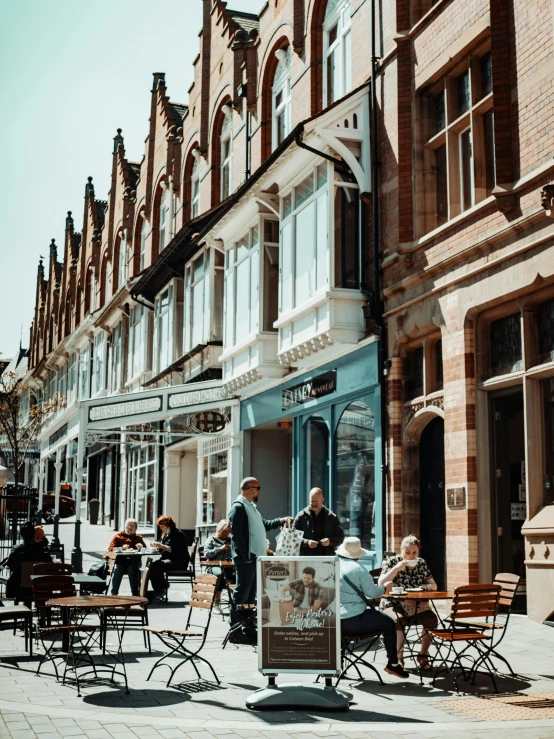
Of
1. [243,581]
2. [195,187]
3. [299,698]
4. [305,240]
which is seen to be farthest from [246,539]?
[195,187]

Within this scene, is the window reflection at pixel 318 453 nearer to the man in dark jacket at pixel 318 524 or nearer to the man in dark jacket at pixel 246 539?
the man in dark jacket at pixel 318 524

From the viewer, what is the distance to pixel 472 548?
1233cm

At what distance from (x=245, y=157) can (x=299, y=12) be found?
4.27 meters

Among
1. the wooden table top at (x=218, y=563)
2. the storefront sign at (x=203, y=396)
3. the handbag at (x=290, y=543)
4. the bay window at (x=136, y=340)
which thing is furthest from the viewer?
the bay window at (x=136, y=340)

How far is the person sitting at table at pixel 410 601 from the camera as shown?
30.4 ft

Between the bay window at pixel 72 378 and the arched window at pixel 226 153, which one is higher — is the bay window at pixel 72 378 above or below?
below

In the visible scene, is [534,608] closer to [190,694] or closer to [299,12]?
[190,694]

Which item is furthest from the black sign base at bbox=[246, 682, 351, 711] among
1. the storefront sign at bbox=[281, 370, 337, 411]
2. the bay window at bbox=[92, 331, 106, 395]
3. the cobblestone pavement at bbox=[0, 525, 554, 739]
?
the bay window at bbox=[92, 331, 106, 395]

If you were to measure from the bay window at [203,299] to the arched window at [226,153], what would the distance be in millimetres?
2071

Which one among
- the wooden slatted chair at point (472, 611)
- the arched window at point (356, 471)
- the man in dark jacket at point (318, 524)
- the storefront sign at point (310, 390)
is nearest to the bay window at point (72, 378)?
the storefront sign at point (310, 390)

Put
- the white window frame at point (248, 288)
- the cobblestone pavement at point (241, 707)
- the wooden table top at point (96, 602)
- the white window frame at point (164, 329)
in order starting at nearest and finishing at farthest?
1. the cobblestone pavement at point (241, 707)
2. the wooden table top at point (96, 602)
3. the white window frame at point (248, 288)
4. the white window frame at point (164, 329)

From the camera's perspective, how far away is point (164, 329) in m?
28.6

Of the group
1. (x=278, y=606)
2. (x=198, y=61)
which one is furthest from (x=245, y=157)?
(x=278, y=606)

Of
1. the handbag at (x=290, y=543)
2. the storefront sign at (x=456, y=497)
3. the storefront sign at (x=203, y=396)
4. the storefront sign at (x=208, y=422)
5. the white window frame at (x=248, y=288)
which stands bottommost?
the handbag at (x=290, y=543)
